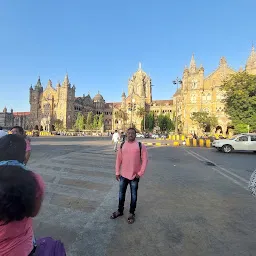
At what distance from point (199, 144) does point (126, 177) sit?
23.7 metres

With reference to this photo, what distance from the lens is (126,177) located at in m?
4.36

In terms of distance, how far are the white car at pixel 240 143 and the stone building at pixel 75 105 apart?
60.7m

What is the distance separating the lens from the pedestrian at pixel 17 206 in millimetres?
1516

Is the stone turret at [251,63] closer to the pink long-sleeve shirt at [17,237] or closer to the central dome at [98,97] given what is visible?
the pink long-sleeve shirt at [17,237]

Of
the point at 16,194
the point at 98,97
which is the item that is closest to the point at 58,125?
the point at 98,97

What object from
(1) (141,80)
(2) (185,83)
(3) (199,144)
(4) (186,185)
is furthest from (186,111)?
(4) (186,185)

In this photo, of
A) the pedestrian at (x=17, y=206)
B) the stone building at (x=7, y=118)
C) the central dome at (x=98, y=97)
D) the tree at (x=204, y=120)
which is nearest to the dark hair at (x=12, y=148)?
the pedestrian at (x=17, y=206)

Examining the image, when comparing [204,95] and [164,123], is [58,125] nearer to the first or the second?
[164,123]

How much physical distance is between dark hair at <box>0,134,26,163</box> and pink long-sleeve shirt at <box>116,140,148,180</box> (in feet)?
8.33

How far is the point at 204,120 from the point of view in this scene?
50.6 meters

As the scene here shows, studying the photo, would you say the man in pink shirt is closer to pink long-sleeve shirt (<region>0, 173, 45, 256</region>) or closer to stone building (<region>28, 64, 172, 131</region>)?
pink long-sleeve shirt (<region>0, 173, 45, 256</region>)

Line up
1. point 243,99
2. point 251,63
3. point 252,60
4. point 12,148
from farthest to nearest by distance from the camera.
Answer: point 251,63, point 252,60, point 243,99, point 12,148

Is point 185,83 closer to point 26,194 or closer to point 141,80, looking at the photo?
point 141,80

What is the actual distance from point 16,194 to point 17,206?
83mm
